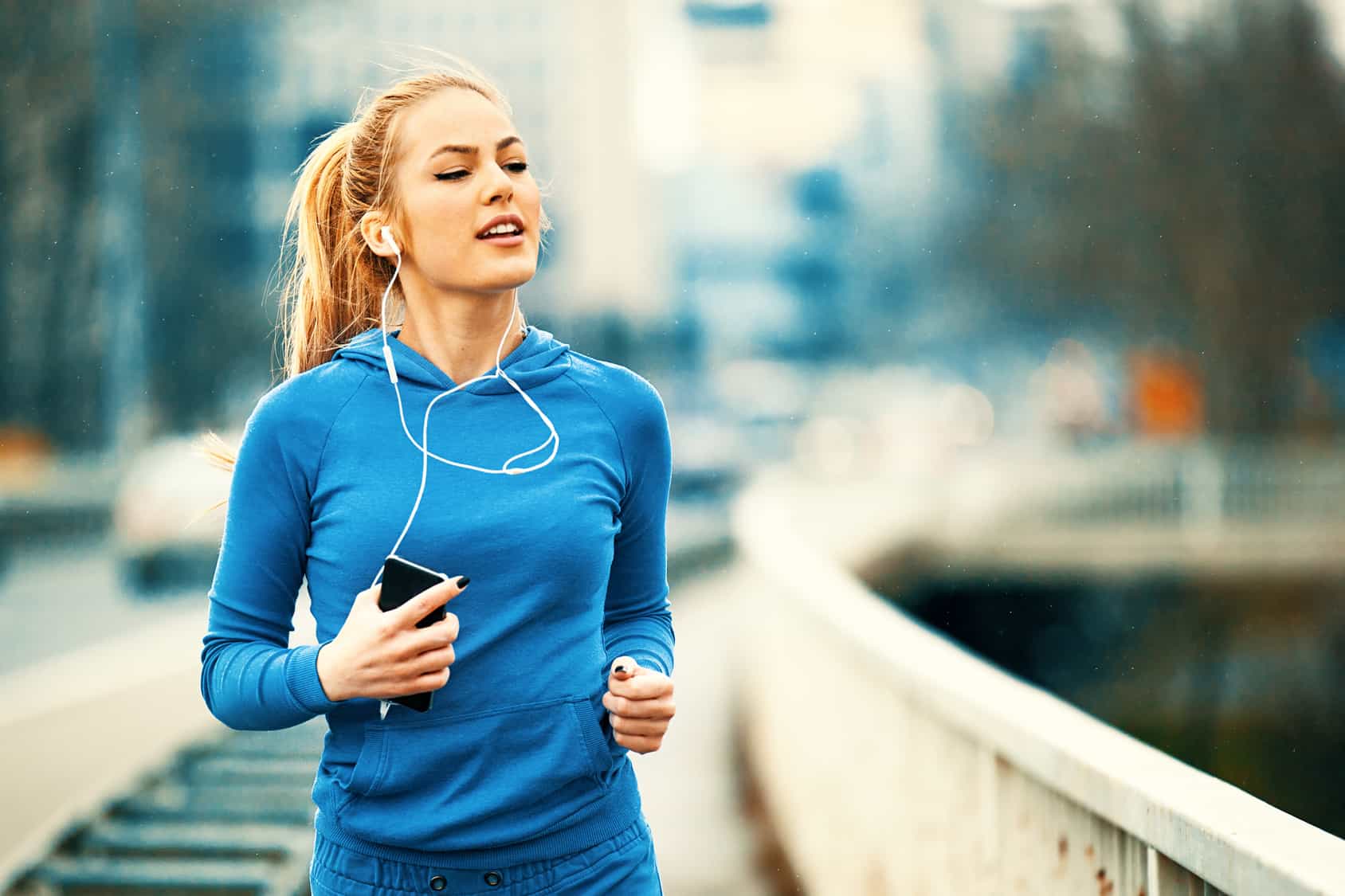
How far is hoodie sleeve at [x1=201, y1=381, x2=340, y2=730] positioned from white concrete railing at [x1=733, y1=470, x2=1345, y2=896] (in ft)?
3.99

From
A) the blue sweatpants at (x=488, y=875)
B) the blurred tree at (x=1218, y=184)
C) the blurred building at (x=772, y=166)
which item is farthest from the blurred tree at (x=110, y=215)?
the blurred building at (x=772, y=166)

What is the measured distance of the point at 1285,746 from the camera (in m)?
21.5

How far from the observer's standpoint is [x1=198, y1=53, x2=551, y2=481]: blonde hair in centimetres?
230

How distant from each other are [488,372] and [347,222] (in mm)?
325

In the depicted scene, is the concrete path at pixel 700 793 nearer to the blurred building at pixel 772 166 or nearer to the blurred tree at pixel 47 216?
the blurred tree at pixel 47 216

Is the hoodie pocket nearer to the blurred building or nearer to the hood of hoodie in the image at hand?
the hood of hoodie

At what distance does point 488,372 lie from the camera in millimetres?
2256

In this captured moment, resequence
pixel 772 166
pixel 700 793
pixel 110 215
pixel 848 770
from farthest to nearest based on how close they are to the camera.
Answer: pixel 772 166 → pixel 110 215 → pixel 700 793 → pixel 848 770

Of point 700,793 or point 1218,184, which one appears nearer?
point 700,793

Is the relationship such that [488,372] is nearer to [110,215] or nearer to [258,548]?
[258,548]

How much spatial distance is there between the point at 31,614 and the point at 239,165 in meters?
44.8

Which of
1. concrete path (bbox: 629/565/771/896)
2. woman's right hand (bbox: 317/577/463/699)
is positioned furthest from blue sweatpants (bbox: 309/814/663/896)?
concrete path (bbox: 629/565/771/896)

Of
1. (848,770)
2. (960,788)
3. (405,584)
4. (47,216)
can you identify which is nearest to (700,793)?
(848,770)

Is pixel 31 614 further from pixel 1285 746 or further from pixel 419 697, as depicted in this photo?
pixel 419 697
